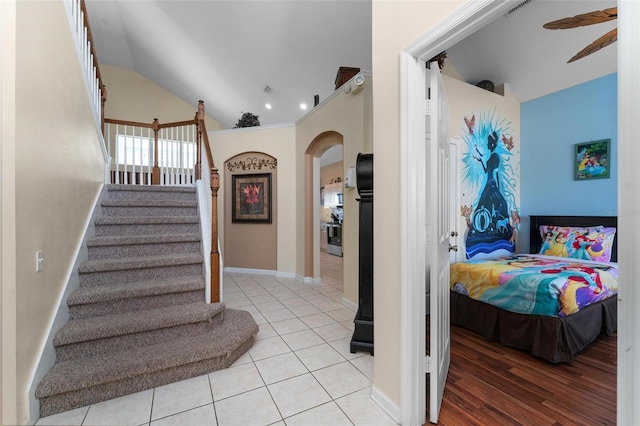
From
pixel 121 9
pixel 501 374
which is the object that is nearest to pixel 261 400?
pixel 501 374

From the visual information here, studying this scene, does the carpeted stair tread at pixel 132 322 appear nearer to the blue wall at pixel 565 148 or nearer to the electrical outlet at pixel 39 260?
the electrical outlet at pixel 39 260

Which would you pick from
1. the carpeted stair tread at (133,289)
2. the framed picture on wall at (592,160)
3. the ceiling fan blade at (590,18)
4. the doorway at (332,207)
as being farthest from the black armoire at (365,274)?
the doorway at (332,207)

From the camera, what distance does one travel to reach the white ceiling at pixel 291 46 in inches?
123

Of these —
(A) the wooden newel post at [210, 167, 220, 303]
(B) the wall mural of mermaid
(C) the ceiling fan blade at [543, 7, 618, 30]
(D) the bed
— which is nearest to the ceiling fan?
(C) the ceiling fan blade at [543, 7, 618, 30]

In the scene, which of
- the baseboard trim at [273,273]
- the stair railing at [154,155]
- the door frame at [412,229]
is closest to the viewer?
the door frame at [412,229]

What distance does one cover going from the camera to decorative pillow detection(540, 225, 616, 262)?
3.18m

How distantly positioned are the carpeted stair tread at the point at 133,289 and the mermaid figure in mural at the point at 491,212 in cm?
329

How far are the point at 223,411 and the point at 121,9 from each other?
21.3 feet

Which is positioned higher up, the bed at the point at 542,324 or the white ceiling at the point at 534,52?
the white ceiling at the point at 534,52

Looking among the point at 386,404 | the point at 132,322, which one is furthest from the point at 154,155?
the point at 386,404

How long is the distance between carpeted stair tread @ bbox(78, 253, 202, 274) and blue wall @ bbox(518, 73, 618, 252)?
4.71 metres

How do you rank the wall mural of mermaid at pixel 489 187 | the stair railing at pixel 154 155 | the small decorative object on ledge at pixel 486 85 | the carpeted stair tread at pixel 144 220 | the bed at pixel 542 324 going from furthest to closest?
the stair railing at pixel 154 155, the small decorative object on ledge at pixel 486 85, the wall mural of mermaid at pixel 489 187, the carpeted stair tread at pixel 144 220, the bed at pixel 542 324

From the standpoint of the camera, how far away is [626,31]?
734mm

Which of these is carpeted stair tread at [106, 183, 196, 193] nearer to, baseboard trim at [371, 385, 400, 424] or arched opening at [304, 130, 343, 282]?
arched opening at [304, 130, 343, 282]
